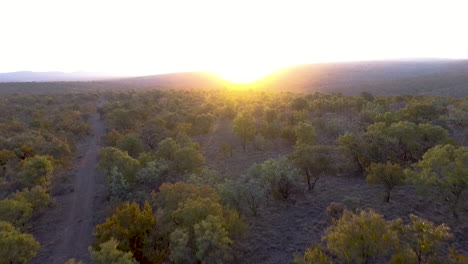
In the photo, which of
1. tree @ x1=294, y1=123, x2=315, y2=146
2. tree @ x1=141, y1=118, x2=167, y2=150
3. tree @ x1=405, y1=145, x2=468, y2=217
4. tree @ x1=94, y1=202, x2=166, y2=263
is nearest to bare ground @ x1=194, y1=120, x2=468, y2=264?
tree @ x1=405, y1=145, x2=468, y2=217

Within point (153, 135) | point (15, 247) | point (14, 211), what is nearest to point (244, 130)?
point (153, 135)

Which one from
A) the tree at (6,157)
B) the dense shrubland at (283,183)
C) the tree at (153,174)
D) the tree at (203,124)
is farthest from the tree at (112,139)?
the tree at (153,174)

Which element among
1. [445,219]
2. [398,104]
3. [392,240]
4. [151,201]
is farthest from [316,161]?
[398,104]

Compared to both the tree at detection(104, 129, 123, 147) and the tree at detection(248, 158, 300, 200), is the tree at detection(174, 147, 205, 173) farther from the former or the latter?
the tree at detection(104, 129, 123, 147)

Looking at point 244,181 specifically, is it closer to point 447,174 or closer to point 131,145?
point 447,174

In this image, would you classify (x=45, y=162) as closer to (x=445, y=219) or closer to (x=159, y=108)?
(x=445, y=219)

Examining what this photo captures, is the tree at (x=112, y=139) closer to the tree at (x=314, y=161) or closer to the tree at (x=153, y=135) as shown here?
the tree at (x=153, y=135)
